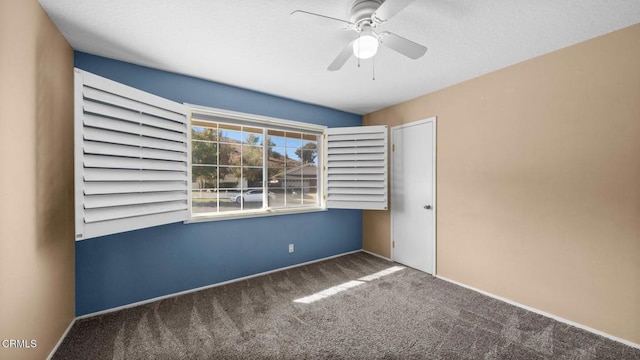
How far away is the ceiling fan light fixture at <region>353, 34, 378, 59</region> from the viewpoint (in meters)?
1.40

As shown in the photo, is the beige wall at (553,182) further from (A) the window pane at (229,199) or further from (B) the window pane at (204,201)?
(B) the window pane at (204,201)

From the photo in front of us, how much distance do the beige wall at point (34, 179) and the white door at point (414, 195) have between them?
3497mm

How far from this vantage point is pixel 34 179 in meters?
Answer: 1.44

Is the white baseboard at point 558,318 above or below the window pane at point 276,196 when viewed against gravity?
below

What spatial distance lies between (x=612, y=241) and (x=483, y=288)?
44.2 inches

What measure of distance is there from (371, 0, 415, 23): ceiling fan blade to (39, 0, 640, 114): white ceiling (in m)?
0.28

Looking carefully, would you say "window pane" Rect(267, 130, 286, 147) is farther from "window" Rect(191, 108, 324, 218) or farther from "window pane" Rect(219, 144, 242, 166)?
"window pane" Rect(219, 144, 242, 166)

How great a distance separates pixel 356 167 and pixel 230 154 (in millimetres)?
1700

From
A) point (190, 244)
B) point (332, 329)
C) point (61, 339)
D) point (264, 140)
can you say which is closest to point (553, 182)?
point (332, 329)

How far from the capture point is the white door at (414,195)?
303cm

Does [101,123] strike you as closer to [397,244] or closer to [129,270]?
[129,270]

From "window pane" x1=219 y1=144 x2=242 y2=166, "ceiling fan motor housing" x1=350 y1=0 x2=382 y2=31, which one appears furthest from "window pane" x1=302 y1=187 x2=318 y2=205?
"ceiling fan motor housing" x1=350 y1=0 x2=382 y2=31

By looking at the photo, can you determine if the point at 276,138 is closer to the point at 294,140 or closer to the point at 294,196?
the point at 294,140

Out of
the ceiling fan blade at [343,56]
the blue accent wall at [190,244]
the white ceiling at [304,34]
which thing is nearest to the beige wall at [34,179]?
the blue accent wall at [190,244]
